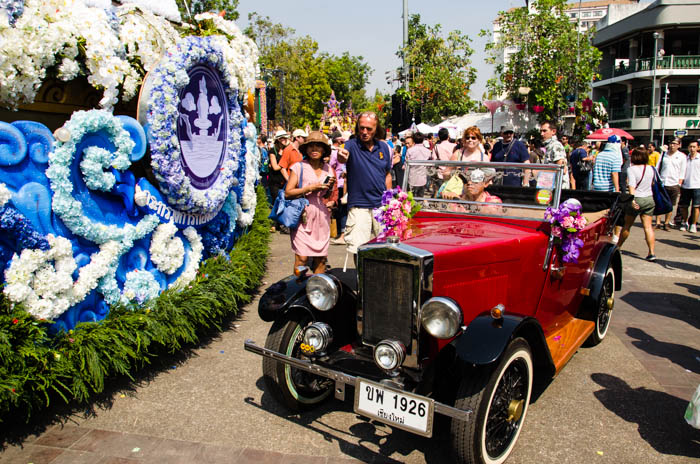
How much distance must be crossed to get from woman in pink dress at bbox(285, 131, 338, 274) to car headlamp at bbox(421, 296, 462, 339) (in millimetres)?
2458

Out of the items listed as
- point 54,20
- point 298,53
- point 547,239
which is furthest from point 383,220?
point 298,53

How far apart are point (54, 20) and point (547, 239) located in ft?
12.5

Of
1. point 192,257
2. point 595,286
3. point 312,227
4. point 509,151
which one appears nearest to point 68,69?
point 192,257

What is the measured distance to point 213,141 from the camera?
5000mm

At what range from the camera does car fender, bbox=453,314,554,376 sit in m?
2.54

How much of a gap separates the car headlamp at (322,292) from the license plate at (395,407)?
646mm

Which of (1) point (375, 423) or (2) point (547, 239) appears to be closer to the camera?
(1) point (375, 423)

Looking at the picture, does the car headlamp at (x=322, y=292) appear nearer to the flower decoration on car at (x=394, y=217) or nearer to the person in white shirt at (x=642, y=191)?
the flower decoration on car at (x=394, y=217)

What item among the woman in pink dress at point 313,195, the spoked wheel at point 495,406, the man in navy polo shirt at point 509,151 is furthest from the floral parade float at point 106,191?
the man in navy polo shirt at point 509,151

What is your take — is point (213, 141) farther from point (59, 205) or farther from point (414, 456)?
point (414, 456)

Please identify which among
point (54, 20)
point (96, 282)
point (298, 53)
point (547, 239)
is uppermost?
point (298, 53)

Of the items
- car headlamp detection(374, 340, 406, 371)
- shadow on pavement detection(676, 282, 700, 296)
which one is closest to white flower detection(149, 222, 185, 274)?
car headlamp detection(374, 340, 406, 371)

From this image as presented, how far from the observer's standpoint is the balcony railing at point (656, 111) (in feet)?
107

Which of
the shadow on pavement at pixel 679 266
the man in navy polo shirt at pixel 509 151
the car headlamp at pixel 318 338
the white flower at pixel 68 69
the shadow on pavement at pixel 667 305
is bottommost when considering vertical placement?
the shadow on pavement at pixel 667 305
